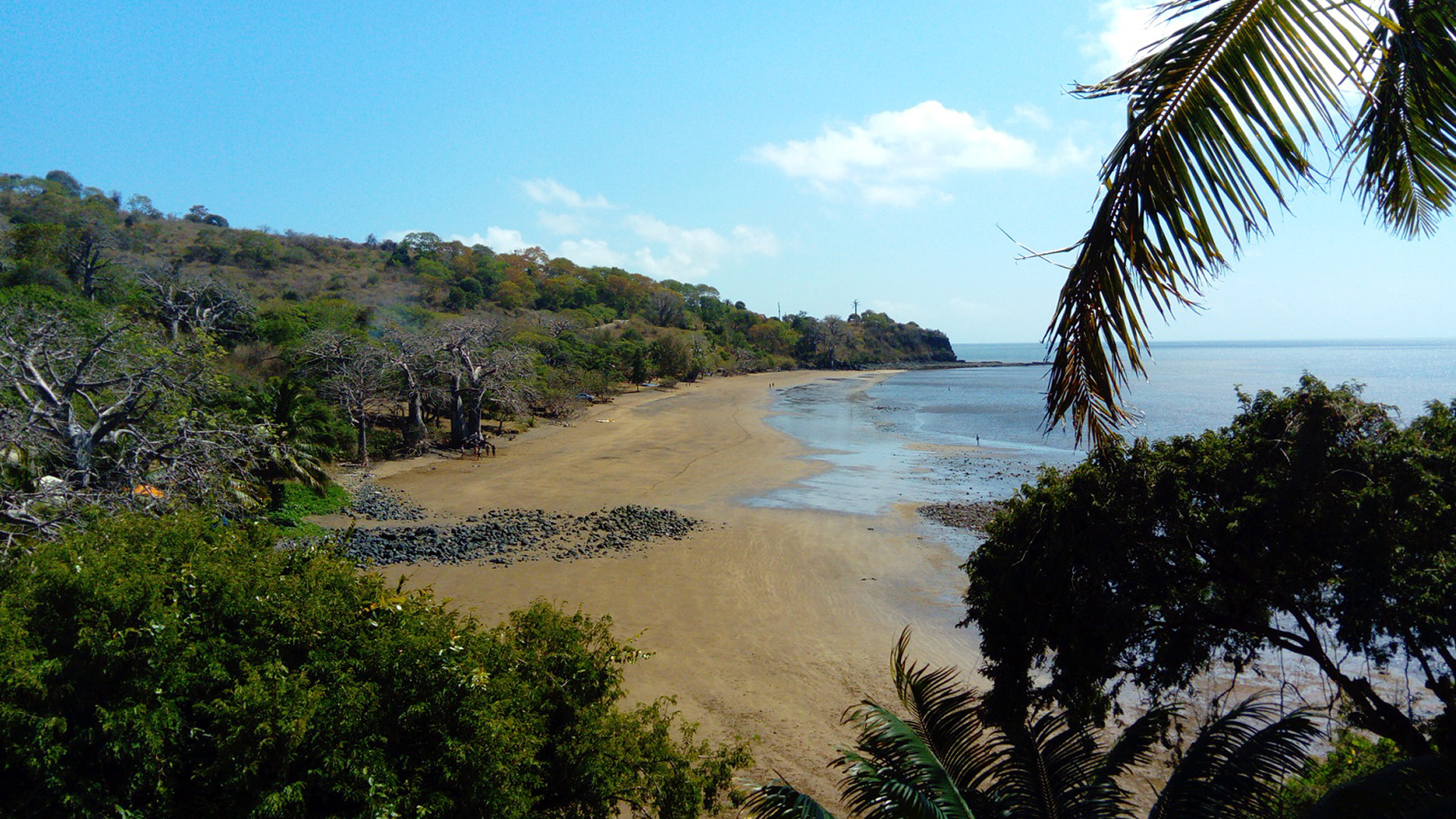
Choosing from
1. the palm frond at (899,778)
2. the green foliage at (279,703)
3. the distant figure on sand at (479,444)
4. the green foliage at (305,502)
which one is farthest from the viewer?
the distant figure on sand at (479,444)

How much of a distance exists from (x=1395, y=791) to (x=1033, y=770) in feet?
5.76

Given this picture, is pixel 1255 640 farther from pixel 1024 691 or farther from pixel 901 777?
pixel 901 777

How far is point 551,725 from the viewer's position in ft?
17.6

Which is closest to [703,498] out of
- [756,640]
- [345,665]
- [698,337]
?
[756,640]

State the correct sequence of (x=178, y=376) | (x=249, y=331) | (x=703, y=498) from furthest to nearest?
(x=249, y=331) < (x=703, y=498) < (x=178, y=376)

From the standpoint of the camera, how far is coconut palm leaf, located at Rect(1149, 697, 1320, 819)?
158 inches

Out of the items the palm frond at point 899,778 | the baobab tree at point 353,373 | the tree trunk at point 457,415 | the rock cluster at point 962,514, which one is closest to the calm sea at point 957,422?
the rock cluster at point 962,514

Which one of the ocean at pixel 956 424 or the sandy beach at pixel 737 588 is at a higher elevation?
the ocean at pixel 956 424

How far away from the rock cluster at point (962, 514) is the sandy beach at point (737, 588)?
691 mm

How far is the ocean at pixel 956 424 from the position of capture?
24.0 m

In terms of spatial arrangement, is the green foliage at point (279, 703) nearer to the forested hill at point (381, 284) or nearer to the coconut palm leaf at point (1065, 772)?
the coconut palm leaf at point (1065, 772)

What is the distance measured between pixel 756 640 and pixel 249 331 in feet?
105

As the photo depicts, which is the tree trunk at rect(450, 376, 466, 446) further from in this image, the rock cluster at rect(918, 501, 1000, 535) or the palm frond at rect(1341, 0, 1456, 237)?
the palm frond at rect(1341, 0, 1456, 237)

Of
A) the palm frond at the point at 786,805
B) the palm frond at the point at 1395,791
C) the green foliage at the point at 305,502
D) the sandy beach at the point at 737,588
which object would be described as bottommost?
the sandy beach at the point at 737,588
